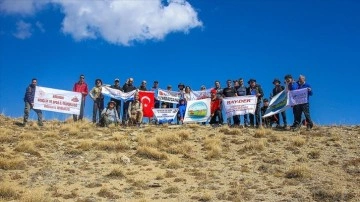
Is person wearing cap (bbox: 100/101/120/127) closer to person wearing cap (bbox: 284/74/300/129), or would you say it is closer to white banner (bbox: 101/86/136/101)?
white banner (bbox: 101/86/136/101)

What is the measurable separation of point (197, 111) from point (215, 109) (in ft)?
3.75

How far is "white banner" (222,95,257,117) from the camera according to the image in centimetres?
2561

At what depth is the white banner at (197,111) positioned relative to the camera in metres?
27.4

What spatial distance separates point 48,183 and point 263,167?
8.41 metres

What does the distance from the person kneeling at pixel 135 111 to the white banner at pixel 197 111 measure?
267 centimetres

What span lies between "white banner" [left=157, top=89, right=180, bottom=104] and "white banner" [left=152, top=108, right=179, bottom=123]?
3.25 ft

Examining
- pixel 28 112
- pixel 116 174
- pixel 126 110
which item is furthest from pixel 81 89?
pixel 116 174

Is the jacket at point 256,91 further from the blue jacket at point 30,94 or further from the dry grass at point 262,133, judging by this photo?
the blue jacket at point 30,94

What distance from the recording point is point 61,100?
27188 millimetres

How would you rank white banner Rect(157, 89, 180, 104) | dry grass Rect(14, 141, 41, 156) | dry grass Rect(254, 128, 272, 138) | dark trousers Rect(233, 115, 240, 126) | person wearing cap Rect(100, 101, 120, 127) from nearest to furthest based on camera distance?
dry grass Rect(14, 141, 41, 156)
dry grass Rect(254, 128, 272, 138)
person wearing cap Rect(100, 101, 120, 127)
dark trousers Rect(233, 115, 240, 126)
white banner Rect(157, 89, 180, 104)

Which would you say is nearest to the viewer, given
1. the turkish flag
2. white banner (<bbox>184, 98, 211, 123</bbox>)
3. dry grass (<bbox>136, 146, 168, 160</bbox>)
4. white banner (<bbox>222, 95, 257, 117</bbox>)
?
dry grass (<bbox>136, 146, 168, 160</bbox>)

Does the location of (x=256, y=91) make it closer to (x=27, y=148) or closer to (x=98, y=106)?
(x=98, y=106)

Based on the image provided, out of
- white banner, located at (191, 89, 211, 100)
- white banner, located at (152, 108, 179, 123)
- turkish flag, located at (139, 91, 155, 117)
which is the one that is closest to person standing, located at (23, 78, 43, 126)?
turkish flag, located at (139, 91, 155, 117)

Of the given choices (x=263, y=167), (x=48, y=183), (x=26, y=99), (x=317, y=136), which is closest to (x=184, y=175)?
(x=263, y=167)
